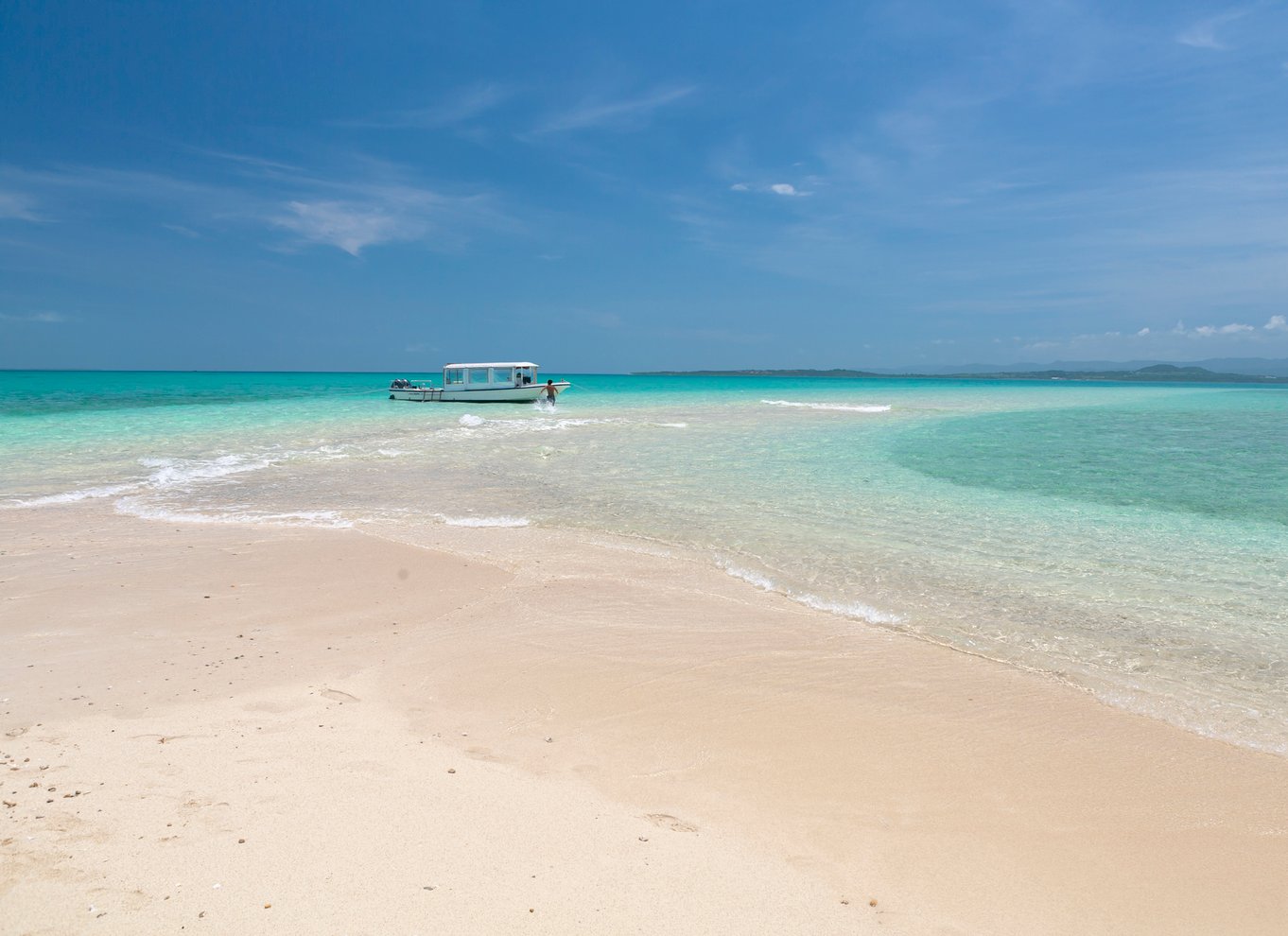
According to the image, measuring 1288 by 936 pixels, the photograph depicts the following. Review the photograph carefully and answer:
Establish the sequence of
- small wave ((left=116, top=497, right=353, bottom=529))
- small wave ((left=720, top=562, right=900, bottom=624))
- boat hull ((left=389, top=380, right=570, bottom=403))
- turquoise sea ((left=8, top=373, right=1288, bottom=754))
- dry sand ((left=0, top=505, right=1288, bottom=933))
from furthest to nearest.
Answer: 1. boat hull ((left=389, top=380, right=570, bottom=403))
2. small wave ((left=116, top=497, right=353, bottom=529))
3. small wave ((left=720, top=562, right=900, bottom=624))
4. turquoise sea ((left=8, top=373, right=1288, bottom=754))
5. dry sand ((left=0, top=505, right=1288, bottom=933))

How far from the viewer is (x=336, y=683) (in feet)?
18.5

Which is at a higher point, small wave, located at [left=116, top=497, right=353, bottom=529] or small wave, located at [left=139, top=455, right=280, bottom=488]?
small wave, located at [left=139, top=455, right=280, bottom=488]

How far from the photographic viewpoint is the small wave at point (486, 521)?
38.5 ft

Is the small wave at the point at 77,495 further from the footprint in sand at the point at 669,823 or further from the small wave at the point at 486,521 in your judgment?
the footprint in sand at the point at 669,823

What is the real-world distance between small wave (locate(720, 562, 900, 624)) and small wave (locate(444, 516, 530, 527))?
4.41m

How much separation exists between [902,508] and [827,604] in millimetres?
5603

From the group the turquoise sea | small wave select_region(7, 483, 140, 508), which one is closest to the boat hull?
the turquoise sea

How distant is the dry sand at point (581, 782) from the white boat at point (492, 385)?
4079 cm

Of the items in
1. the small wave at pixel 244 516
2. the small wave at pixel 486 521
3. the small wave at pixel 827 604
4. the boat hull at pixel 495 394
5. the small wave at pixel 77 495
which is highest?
the boat hull at pixel 495 394

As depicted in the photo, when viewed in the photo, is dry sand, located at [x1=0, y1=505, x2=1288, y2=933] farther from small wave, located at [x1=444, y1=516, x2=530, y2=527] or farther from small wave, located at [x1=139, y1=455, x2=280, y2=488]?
small wave, located at [x1=139, y1=455, x2=280, y2=488]

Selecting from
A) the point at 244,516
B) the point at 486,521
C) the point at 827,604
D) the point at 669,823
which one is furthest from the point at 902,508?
the point at 244,516

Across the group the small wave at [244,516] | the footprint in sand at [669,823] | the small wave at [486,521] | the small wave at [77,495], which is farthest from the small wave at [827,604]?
the small wave at [77,495]

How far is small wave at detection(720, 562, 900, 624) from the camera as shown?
7.36 meters

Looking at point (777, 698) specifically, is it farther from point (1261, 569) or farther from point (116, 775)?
point (1261, 569)
